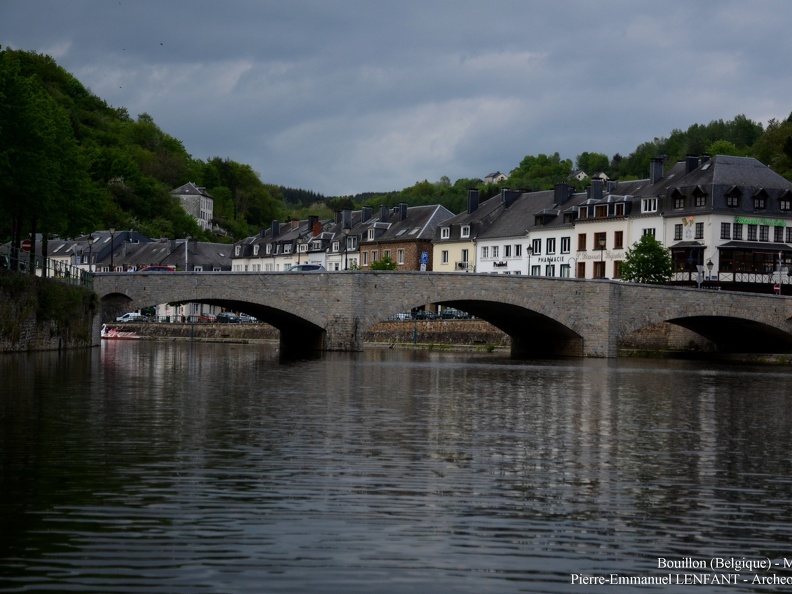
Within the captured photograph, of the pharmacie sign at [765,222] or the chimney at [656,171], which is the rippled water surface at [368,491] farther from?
the chimney at [656,171]

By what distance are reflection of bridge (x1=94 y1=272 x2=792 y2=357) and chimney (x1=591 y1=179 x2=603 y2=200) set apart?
54.1 feet

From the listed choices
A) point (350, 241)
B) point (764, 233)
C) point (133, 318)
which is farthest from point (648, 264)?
point (133, 318)

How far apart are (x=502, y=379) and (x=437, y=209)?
5448cm

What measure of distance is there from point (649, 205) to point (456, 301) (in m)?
20.9

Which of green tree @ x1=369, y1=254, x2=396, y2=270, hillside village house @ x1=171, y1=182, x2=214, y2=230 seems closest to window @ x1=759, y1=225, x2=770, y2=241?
green tree @ x1=369, y1=254, x2=396, y2=270

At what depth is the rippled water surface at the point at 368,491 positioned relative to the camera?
770 cm

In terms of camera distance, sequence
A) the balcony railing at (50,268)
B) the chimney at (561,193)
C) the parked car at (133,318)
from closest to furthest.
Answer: the balcony railing at (50,268) < the chimney at (561,193) < the parked car at (133,318)

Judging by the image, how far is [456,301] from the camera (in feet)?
160

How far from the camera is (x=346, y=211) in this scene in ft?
313

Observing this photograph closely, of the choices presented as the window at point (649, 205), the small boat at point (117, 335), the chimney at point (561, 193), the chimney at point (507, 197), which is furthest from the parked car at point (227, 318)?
the window at point (649, 205)

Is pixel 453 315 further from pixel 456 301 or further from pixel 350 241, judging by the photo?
pixel 350 241

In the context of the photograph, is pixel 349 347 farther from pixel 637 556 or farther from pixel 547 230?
pixel 637 556

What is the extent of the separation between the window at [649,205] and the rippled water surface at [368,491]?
148 feet

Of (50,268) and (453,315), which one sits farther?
(453,315)
